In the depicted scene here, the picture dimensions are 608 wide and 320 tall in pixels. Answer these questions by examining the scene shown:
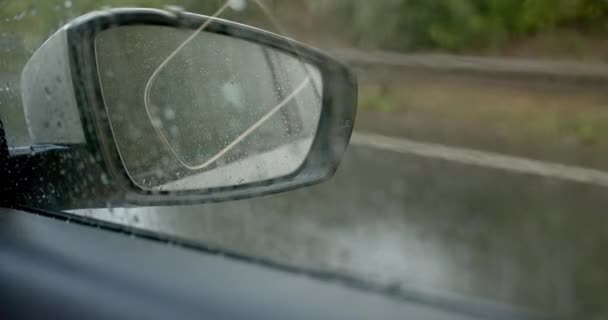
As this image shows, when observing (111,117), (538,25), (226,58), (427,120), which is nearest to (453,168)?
(427,120)

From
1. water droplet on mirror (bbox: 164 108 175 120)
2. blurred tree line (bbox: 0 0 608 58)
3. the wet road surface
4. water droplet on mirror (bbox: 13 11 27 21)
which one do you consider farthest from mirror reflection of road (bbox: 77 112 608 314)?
water droplet on mirror (bbox: 13 11 27 21)

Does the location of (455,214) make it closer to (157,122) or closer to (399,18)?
(399,18)

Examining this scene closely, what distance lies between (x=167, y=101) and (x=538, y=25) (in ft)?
4.58

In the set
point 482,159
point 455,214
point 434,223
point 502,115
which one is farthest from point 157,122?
point 482,159

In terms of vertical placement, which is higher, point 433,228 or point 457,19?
point 457,19

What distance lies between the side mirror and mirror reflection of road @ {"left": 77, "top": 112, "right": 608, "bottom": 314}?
0.14 meters

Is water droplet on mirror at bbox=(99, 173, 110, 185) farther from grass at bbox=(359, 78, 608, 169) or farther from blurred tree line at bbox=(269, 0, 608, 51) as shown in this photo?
grass at bbox=(359, 78, 608, 169)

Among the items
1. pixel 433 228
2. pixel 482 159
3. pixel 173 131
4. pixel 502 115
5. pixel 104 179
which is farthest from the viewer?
pixel 482 159

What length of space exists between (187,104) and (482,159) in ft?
9.33

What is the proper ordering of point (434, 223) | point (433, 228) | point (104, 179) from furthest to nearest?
point (434, 223) < point (433, 228) < point (104, 179)

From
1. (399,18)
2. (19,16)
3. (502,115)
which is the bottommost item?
(502,115)

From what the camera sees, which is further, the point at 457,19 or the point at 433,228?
the point at 433,228

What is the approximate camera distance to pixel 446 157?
15.2 feet

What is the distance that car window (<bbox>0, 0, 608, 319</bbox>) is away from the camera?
1.81 m
